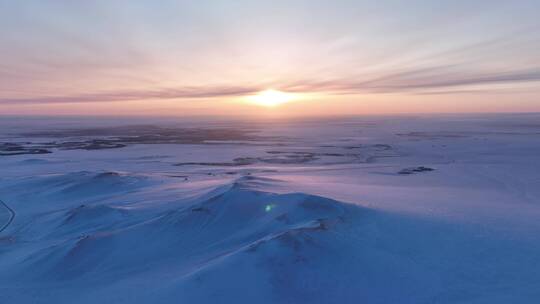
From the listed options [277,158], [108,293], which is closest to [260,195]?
[108,293]

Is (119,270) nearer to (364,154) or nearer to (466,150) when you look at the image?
(364,154)

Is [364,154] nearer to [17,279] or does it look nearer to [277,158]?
[277,158]

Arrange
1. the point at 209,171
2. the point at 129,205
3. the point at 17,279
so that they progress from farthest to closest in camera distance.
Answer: the point at 209,171 < the point at 129,205 < the point at 17,279

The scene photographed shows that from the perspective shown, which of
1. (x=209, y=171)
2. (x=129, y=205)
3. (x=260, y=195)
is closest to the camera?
(x=260, y=195)

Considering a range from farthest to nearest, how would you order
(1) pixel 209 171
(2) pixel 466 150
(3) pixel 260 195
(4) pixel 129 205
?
1. (2) pixel 466 150
2. (1) pixel 209 171
3. (4) pixel 129 205
4. (3) pixel 260 195

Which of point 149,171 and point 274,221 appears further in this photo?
point 149,171

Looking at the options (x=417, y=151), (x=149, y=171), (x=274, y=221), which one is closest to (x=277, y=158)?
(x=149, y=171)

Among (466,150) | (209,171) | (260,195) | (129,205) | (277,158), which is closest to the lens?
(260,195)

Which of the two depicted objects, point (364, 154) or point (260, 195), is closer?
point (260, 195)

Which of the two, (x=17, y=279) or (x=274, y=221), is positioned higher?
(x=274, y=221)
